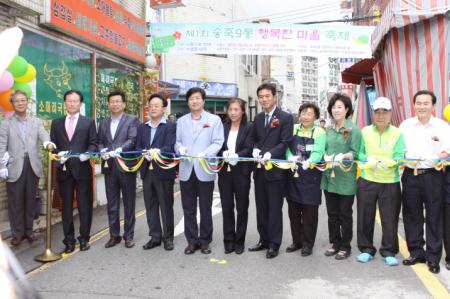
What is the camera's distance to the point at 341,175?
4520 millimetres

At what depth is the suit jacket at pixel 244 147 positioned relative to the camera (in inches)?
186

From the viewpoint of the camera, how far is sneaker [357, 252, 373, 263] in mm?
4430

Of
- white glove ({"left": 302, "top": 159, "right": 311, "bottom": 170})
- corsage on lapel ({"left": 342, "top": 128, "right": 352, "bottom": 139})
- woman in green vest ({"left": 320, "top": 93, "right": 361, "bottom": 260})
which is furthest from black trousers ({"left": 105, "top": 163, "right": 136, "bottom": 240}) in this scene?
corsage on lapel ({"left": 342, "top": 128, "right": 352, "bottom": 139})

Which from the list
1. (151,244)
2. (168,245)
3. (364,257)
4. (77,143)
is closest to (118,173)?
(77,143)

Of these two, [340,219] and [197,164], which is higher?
[197,164]

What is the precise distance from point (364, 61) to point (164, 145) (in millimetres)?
5573

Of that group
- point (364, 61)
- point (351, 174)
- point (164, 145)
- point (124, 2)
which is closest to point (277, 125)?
point (351, 174)

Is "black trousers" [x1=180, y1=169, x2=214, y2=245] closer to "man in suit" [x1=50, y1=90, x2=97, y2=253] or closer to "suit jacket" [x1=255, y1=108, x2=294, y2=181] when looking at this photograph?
"suit jacket" [x1=255, y1=108, x2=294, y2=181]

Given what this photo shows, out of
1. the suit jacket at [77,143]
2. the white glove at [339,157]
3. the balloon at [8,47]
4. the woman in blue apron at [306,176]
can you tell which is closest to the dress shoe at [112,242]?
the suit jacket at [77,143]

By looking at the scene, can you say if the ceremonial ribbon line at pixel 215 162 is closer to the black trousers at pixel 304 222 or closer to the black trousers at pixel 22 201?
the black trousers at pixel 304 222

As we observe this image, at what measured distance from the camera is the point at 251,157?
4.73 metres

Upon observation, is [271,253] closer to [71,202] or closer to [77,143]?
[71,202]

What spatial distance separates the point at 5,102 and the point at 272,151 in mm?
3262

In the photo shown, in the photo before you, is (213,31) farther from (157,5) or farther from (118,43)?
(118,43)
